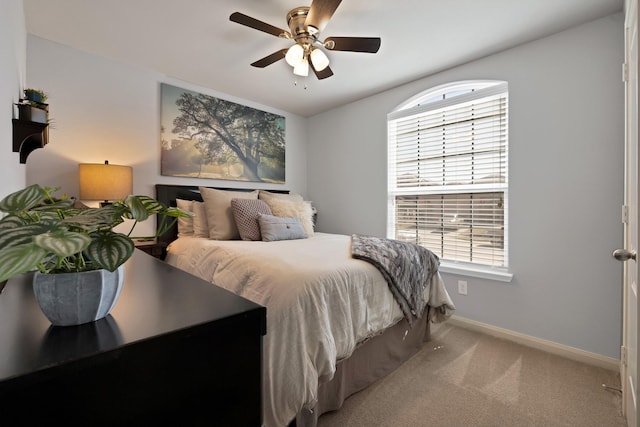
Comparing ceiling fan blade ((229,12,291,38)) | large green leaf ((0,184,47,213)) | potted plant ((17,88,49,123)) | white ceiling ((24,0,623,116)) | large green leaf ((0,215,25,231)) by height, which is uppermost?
white ceiling ((24,0,623,116))

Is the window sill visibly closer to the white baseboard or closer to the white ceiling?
the white baseboard

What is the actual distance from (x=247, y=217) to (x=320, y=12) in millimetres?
1659

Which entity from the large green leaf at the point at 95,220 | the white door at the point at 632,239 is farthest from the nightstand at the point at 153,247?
the white door at the point at 632,239

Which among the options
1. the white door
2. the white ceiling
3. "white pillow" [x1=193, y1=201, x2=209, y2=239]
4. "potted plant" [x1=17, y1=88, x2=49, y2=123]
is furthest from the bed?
the white ceiling

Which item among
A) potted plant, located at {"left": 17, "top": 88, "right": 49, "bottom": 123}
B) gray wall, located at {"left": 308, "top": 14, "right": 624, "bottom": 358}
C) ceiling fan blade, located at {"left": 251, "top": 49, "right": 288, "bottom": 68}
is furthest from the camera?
ceiling fan blade, located at {"left": 251, "top": 49, "right": 288, "bottom": 68}

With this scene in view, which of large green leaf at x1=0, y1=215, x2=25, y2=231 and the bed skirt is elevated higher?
large green leaf at x1=0, y1=215, x2=25, y2=231

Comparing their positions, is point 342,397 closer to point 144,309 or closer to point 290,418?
point 290,418

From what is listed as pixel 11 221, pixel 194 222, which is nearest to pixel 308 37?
pixel 194 222

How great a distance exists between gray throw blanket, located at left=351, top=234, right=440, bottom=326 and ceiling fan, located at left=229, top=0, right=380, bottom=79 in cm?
136

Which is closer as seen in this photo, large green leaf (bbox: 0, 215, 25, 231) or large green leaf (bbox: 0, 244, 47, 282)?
large green leaf (bbox: 0, 244, 47, 282)

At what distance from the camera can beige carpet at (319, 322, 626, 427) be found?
158 centimetres

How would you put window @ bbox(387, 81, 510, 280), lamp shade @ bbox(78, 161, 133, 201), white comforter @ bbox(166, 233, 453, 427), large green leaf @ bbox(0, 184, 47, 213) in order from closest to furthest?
large green leaf @ bbox(0, 184, 47, 213), white comforter @ bbox(166, 233, 453, 427), lamp shade @ bbox(78, 161, 133, 201), window @ bbox(387, 81, 510, 280)

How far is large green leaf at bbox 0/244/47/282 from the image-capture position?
1.28 feet

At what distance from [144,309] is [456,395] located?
6.05 feet
